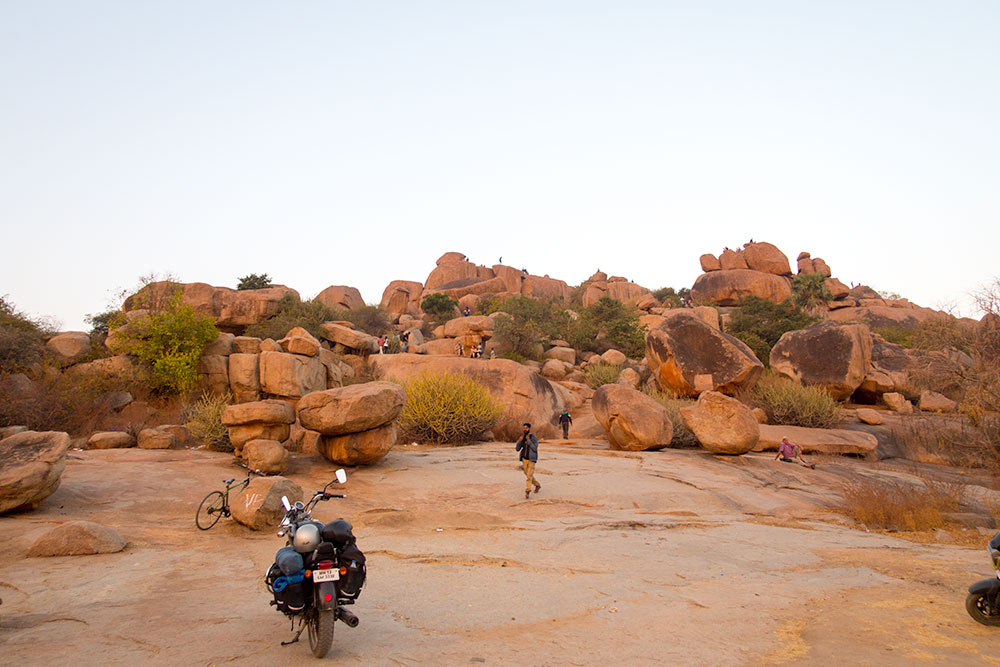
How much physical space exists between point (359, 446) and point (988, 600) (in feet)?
36.1

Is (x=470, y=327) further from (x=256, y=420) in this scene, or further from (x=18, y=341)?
(x=256, y=420)

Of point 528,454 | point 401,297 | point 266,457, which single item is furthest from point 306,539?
point 401,297

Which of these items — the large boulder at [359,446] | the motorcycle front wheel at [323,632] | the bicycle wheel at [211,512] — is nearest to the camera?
the motorcycle front wheel at [323,632]

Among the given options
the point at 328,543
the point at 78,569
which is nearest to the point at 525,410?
the point at 78,569

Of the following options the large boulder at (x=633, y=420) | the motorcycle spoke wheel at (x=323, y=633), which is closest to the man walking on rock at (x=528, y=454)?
the large boulder at (x=633, y=420)

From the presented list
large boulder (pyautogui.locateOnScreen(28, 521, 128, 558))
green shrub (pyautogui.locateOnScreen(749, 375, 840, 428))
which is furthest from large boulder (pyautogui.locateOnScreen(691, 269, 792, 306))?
large boulder (pyautogui.locateOnScreen(28, 521, 128, 558))

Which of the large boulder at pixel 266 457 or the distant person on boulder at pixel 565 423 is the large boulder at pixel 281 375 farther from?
the large boulder at pixel 266 457

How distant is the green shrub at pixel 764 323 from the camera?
3366 centimetres

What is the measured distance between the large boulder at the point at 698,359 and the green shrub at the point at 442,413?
8253 millimetres

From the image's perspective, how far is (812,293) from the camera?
4712cm

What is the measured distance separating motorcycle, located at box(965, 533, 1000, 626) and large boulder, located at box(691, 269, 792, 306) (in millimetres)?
47098

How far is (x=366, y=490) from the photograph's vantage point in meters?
12.4

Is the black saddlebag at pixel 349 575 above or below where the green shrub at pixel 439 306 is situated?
below

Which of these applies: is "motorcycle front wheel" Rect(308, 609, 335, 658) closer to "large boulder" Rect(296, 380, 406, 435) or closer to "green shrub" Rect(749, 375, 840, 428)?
→ "large boulder" Rect(296, 380, 406, 435)
